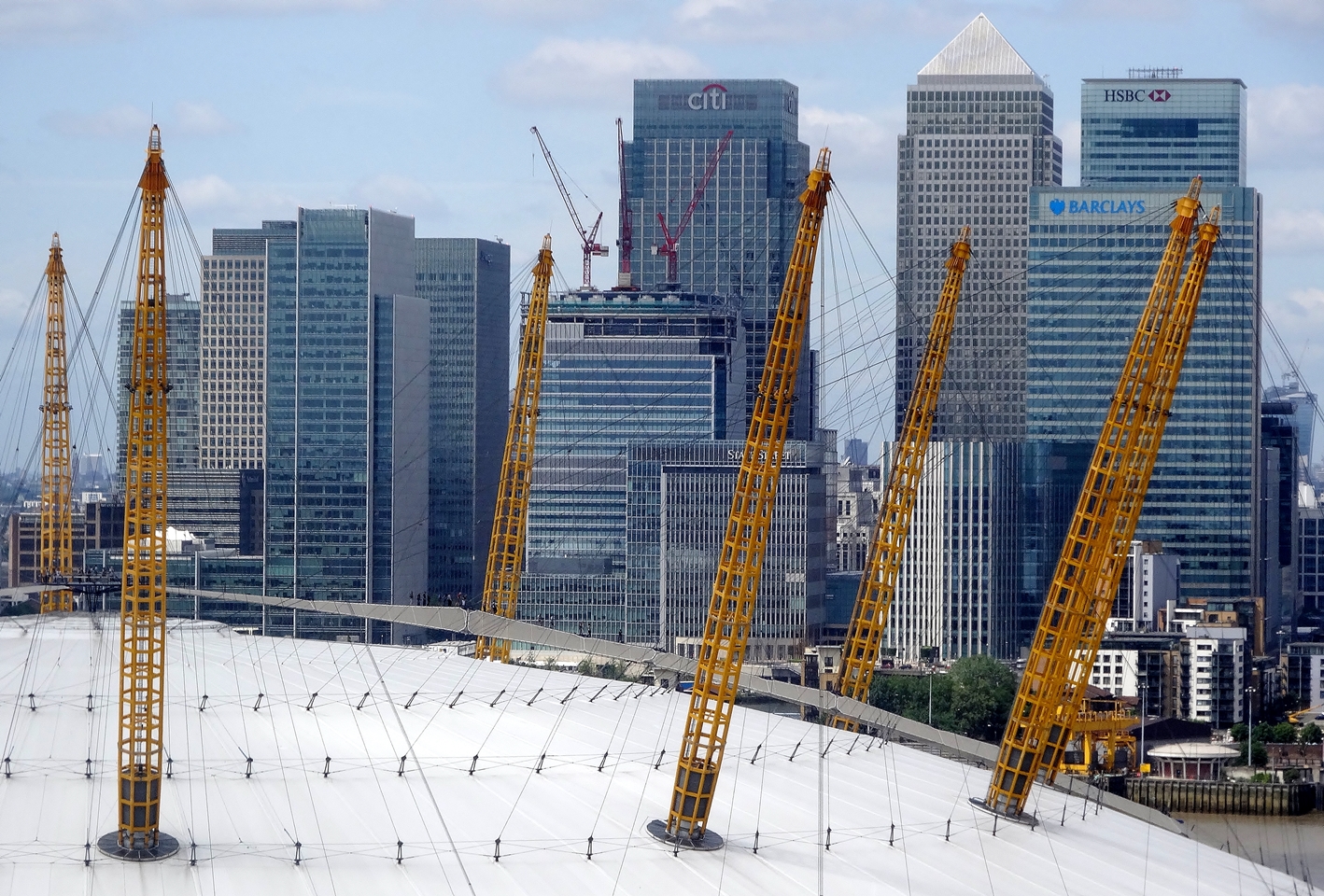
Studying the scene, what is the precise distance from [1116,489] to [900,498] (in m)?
19.9

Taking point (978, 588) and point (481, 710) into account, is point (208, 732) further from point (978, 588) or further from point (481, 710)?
point (978, 588)

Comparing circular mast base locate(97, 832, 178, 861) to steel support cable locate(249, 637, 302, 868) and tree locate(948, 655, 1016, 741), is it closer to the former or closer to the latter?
steel support cable locate(249, 637, 302, 868)

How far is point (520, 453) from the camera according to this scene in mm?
91125

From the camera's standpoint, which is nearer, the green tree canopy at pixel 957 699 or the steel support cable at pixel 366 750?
the steel support cable at pixel 366 750

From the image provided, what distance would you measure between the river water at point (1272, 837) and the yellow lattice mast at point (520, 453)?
28.7 m

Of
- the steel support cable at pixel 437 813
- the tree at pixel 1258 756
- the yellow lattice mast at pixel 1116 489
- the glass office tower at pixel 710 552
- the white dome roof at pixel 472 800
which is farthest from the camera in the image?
the glass office tower at pixel 710 552

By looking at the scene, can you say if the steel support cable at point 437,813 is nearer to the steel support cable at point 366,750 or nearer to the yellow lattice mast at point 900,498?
the steel support cable at point 366,750

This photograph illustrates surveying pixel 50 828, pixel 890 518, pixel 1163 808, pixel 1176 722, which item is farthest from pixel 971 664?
pixel 50 828

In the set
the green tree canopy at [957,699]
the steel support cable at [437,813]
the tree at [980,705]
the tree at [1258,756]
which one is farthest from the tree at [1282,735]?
the steel support cable at [437,813]

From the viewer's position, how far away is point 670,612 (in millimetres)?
182750

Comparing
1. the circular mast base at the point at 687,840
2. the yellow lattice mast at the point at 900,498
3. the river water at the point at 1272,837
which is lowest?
the river water at the point at 1272,837

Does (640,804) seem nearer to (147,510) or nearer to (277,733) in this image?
(277,733)

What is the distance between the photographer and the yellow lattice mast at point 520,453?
90.8m

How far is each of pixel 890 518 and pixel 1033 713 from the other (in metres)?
20.5
